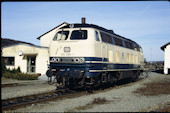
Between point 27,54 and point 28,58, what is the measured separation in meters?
0.77

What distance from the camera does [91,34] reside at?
1116 cm

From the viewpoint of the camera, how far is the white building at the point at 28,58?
75.8ft

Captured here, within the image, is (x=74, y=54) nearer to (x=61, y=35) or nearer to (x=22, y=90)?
(x=61, y=35)

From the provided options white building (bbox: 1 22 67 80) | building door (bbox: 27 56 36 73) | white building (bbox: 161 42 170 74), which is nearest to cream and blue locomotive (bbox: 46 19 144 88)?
white building (bbox: 1 22 67 80)

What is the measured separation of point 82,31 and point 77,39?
0.53 m

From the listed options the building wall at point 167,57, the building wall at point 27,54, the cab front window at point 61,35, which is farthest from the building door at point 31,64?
the building wall at point 167,57

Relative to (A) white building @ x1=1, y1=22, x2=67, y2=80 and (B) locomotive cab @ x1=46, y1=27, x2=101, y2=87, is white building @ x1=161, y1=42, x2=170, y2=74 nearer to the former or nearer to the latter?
(A) white building @ x1=1, y1=22, x2=67, y2=80

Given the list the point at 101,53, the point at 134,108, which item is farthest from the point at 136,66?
the point at 134,108

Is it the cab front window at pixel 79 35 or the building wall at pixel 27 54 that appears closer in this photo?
the cab front window at pixel 79 35

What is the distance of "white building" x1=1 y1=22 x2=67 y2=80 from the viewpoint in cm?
2309

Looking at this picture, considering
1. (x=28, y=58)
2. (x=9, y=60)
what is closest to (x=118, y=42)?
(x=28, y=58)

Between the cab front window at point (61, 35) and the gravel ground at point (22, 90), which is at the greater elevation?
the cab front window at point (61, 35)

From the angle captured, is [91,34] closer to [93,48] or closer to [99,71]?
[93,48]

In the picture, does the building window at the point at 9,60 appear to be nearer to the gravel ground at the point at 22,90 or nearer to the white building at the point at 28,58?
the white building at the point at 28,58
